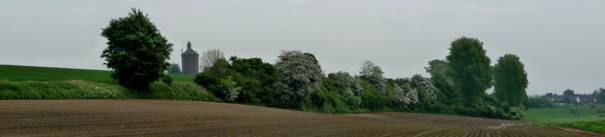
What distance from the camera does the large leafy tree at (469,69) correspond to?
114 m

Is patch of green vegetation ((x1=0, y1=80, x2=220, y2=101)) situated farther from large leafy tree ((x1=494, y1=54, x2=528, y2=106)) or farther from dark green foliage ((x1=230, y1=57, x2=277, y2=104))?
large leafy tree ((x1=494, y1=54, x2=528, y2=106))

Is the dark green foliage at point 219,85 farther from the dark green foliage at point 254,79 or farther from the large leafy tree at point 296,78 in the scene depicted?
A: the large leafy tree at point 296,78

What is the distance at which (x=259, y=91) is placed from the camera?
69625 millimetres

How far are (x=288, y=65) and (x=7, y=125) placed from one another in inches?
2005

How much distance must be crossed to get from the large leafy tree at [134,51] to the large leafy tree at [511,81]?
9000 centimetres

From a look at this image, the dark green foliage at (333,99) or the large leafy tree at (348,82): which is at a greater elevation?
the large leafy tree at (348,82)

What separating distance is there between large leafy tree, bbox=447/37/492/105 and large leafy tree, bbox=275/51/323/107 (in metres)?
49.0

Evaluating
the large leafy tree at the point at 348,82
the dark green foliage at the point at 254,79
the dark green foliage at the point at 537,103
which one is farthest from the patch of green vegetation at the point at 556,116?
the dark green foliage at the point at 254,79

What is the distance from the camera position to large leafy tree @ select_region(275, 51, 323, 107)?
71.2m

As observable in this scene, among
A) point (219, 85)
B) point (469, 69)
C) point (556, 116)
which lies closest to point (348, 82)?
point (219, 85)

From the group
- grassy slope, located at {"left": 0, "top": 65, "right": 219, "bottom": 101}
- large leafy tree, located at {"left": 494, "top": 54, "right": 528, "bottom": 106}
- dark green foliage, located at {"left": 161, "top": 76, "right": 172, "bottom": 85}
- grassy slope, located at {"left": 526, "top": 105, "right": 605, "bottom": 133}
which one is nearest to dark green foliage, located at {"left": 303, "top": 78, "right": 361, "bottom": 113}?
grassy slope, located at {"left": 0, "top": 65, "right": 219, "bottom": 101}

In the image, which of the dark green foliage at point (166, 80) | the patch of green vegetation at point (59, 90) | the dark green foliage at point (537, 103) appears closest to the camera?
the patch of green vegetation at point (59, 90)

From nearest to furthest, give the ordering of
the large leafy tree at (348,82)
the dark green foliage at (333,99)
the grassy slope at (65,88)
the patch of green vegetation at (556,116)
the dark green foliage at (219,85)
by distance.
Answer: the grassy slope at (65,88)
the dark green foliage at (219,85)
the dark green foliage at (333,99)
the large leafy tree at (348,82)
the patch of green vegetation at (556,116)

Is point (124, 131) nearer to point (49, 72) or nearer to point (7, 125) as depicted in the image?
point (7, 125)
